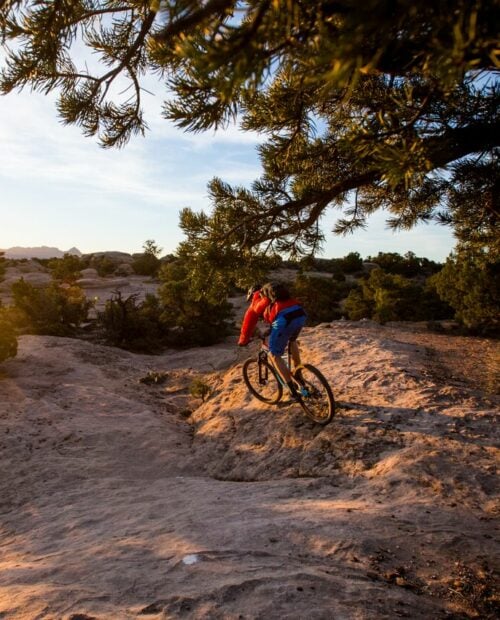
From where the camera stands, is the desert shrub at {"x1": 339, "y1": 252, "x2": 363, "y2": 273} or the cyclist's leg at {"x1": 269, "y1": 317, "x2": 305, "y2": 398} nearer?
the cyclist's leg at {"x1": 269, "y1": 317, "x2": 305, "y2": 398}

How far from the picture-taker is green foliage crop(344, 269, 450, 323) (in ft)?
50.5

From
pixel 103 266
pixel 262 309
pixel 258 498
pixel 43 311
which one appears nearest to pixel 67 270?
pixel 103 266

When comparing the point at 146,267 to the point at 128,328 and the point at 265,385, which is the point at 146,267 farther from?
the point at 265,385

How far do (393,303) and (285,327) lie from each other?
1072 cm

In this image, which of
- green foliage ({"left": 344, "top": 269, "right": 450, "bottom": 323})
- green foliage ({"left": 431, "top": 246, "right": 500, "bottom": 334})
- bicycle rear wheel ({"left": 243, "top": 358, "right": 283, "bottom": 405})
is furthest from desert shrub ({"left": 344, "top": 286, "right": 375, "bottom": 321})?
bicycle rear wheel ({"left": 243, "top": 358, "right": 283, "bottom": 405})

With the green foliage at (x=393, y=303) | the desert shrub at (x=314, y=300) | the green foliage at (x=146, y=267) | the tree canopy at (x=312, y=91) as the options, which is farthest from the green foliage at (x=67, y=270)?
the tree canopy at (x=312, y=91)

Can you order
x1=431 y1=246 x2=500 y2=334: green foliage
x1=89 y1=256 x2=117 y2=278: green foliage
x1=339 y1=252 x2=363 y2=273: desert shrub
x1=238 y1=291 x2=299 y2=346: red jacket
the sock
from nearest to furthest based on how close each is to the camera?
x1=238 y1=291 x2=299 y2=346: red jacket → the sock → x1=431 y1=246 x2=500 y2=334: green foliage → x1=339 y1=252 x2=363 y2=273: desert shrub → x1=89 y1=256 x2=117 y2=278: green foliage

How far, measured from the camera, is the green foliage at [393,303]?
1538 centimetres

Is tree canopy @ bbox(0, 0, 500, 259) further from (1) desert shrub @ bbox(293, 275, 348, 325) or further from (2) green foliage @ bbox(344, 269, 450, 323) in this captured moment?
(1) desert shrub @ bbox(293, 275, 348, 325)

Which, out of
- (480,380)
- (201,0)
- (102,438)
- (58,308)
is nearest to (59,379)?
(102,438)

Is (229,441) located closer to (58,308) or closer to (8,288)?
(58,308)

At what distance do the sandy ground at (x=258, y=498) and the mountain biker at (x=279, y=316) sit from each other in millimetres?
946

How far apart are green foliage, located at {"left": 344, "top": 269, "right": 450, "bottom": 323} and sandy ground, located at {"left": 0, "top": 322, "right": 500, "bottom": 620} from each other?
624 centimetres

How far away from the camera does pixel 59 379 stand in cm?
937
